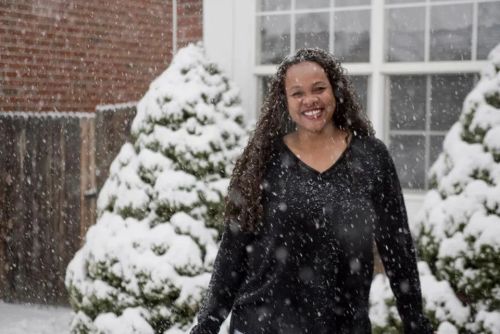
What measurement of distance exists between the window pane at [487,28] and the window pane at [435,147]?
27.3 inches

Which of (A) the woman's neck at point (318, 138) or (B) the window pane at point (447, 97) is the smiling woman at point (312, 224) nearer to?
(A) the woman's neck at point (318, 138)

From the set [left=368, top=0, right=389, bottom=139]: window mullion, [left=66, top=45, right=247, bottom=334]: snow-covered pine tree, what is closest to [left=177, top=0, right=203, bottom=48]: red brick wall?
[left=66, top=45, right=247, bottom=334]: snow-covered pine tree

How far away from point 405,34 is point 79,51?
6.11m

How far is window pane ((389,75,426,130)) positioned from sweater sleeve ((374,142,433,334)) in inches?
124

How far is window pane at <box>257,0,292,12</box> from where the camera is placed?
6.32 metres

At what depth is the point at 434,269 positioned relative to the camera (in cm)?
440

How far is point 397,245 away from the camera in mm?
2713

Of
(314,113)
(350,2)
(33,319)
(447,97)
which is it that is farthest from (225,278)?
(33,319)

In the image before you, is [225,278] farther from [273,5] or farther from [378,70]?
[273,5]

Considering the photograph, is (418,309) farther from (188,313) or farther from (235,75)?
(235,75)

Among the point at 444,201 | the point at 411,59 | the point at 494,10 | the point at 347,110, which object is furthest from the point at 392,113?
the point at 347,110

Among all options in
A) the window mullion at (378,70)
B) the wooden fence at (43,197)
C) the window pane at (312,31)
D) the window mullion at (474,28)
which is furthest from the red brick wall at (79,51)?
the window mullion at (474,28)

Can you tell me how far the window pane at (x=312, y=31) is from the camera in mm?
6199

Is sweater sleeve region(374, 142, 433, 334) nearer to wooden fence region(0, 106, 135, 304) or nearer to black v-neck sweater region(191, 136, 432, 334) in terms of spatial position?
black v-neck sweater region(191, 136, 432, 334)
